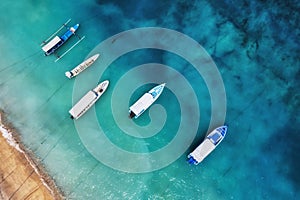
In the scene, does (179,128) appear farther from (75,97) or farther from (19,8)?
(19,8)

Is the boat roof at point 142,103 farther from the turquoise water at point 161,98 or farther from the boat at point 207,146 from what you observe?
the boat at point 207,146

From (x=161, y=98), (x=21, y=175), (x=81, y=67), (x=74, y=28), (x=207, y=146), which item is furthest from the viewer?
(x=74, y=28)

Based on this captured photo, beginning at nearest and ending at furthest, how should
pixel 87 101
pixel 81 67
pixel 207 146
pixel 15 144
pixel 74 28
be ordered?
pixel 207 146 < pixel 15 144 < pixel 87 101 < pixel 81 67 < pixel 74 28

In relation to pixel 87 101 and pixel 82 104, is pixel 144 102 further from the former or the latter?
pixel 82 104

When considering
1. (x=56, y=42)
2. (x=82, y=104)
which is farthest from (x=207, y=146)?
(x=56, y=42)

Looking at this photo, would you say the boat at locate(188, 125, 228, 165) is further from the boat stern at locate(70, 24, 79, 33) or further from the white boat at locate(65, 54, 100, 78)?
the boat stern at locate(70, 24, 79, 33)

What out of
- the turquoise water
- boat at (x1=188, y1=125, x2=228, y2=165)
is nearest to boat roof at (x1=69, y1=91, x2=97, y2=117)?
the turquoise water
